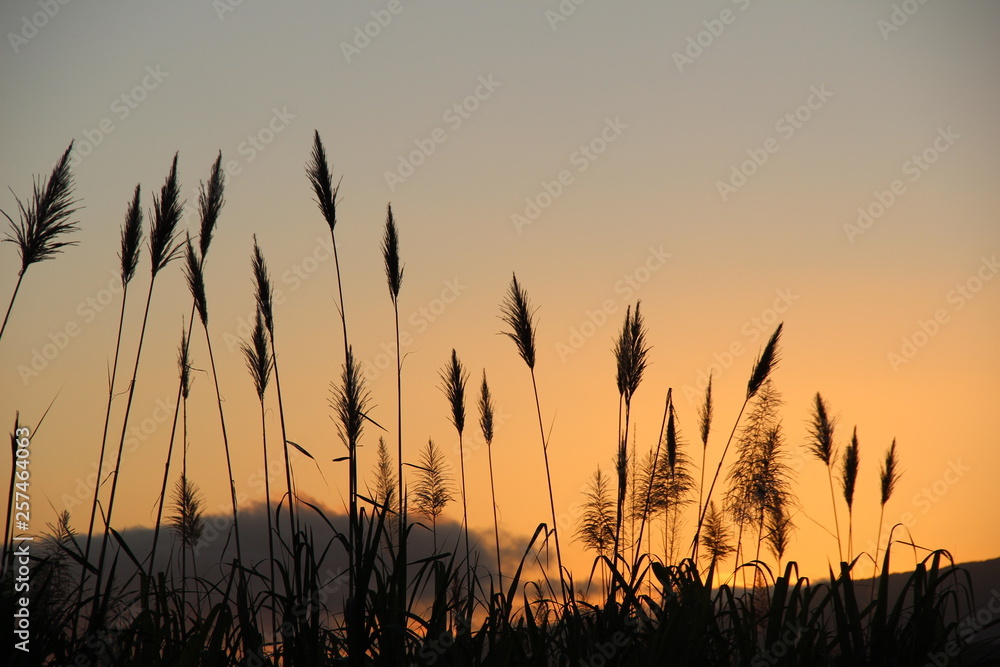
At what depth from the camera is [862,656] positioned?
7.15 feet

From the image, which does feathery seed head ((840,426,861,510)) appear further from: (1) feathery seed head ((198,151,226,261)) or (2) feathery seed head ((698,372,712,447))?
(1) feathery seed head ((198,151,226,261))

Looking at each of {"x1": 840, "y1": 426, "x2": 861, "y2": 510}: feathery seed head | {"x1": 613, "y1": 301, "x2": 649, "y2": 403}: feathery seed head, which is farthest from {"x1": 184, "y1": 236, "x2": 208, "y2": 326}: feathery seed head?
{"x1": 840, "y1": 426, "x2": 861, "y2": 510}: feathery seed head

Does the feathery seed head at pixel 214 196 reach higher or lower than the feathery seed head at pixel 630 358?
higher

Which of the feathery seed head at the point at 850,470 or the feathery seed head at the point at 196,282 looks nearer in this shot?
the feathery seed head at the point at 196,282

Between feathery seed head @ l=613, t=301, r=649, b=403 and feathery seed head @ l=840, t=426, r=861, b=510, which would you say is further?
feathery seed head @ l=840, t=426, r=861, b=510

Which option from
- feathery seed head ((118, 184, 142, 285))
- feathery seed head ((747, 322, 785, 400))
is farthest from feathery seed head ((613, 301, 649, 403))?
feathery seed head ((118, 184, 142, 285))

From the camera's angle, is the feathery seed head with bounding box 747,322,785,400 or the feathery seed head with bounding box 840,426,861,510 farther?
the feathery seed head with bounding box 840,426,861,510

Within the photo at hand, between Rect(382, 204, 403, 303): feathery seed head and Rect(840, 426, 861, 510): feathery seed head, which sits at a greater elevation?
Rect(382, 204, 403, 303): feathery seed head

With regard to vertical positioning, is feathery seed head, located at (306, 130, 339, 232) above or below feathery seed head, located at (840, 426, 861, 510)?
above

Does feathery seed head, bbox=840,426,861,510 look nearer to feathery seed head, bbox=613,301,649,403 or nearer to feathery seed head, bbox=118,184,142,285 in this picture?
feathery seed head, bbox=613,301,649,403

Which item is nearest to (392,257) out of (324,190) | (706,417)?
(324,190)

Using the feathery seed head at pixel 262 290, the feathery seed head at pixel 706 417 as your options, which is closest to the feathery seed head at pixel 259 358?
the feathery seed head at pixel 262 290

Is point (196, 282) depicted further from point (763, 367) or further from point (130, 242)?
point (763, 367)

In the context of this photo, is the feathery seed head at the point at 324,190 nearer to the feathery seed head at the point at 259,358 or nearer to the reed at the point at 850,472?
the feathery seed head at the point at 259,358
